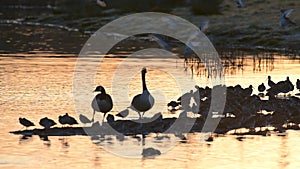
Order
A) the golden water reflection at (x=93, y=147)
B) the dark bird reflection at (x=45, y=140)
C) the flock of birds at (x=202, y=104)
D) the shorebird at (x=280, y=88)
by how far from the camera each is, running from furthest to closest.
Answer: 1. the shorebird at (x=280, y=88)
2. the flock of birds at (x=202, y=104)
3. the dark bird reflection at (x=45, y=140)
4. the golden water reflection at (x=93, y=147)

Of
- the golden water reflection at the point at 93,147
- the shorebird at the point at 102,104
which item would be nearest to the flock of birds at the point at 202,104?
the shorebird at the point at 102,104

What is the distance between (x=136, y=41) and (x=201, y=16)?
7.69 metres

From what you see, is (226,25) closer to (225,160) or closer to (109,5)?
(109,5)

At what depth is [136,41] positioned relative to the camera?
4416cm

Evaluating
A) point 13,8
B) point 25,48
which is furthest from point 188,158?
point 13,8

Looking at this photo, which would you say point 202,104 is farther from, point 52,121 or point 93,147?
point 93,147

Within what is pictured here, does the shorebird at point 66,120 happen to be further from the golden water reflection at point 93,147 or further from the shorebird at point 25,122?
the golden water reflection at point 93,147

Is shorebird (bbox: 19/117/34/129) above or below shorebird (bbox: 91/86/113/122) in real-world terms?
below

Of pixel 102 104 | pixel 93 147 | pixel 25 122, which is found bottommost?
pixel 93 147

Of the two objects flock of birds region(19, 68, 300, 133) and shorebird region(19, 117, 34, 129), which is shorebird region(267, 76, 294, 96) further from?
shorebird region(19, 117, 34, 129)

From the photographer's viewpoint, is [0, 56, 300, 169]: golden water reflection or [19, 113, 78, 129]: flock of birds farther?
[19, 113, 78, 129]: flock of birds

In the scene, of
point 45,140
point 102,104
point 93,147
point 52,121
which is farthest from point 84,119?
point 93,147

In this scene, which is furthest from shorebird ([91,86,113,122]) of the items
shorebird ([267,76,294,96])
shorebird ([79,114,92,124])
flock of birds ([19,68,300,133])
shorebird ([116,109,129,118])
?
shorebird ([267,76,294,96])

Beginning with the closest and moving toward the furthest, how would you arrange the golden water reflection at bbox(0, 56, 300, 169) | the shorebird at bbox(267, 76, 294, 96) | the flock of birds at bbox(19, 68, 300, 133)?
1. the golden water reflection at bbox(0, 56, 300, 169)
2. the flock of birds at bbox(19, 68, 300, 133)
3. the shorebird at bbox(267, 76, 294, 96)
